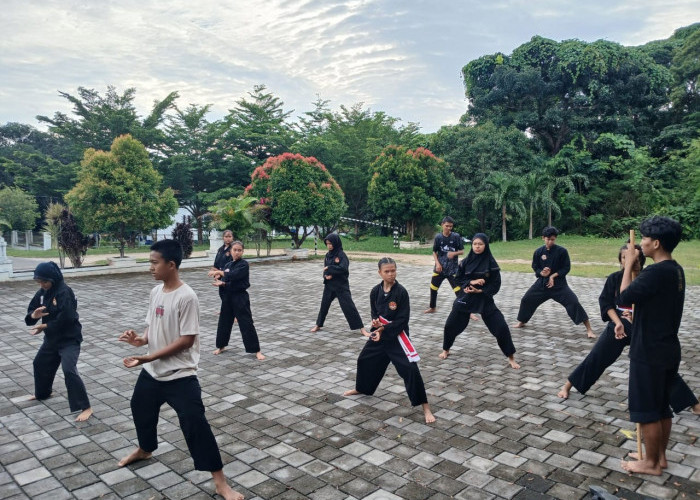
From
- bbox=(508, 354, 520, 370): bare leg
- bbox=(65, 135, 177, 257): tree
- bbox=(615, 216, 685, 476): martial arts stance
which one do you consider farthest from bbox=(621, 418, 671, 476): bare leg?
bbox=(65, 135, 177, 257): tree

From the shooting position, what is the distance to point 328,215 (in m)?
21.2

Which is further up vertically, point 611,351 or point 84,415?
point 611,351

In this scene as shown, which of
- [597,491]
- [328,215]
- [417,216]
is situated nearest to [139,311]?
[597,491]

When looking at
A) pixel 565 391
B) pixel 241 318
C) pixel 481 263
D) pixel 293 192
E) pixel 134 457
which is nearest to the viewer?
pixel 134 457

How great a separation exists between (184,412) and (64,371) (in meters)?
2.24

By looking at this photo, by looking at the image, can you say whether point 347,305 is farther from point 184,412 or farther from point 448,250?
point 184,412

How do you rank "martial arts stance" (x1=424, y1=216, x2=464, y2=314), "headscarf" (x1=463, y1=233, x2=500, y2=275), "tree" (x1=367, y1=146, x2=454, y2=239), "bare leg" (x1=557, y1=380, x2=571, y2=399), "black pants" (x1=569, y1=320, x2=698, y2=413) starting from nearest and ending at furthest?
1. "black pants" (x1=569, y1=320, x2=698, y2=413)
2. "bare leg" (x1=557, y1=380, x2=571, y2=399)
3. "headscarf" (x1=463, y1=233, x2=500, y2=275)
4. "martial arts stance" (x1=424, y1=216, x2=464, y2=314)
5. "tree" (x1=367, y1=146, x2=454, y2=239)

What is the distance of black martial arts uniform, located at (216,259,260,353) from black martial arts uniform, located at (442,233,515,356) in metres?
2.84

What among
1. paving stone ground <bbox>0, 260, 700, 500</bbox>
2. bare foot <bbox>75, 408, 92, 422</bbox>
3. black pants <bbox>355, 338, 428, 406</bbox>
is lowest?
paving stone ground <bbox>0, 260, 700, 500</bbox>

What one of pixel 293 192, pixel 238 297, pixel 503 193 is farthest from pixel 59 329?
pixel 503 193

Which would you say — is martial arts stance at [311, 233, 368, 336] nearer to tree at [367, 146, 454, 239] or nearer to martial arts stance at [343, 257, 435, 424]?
martial arts stance at [343, 257, 435, 424]

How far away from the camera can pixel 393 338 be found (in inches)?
197

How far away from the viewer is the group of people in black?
3590 mm

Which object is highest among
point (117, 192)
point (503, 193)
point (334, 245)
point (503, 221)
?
point (503, 193)
